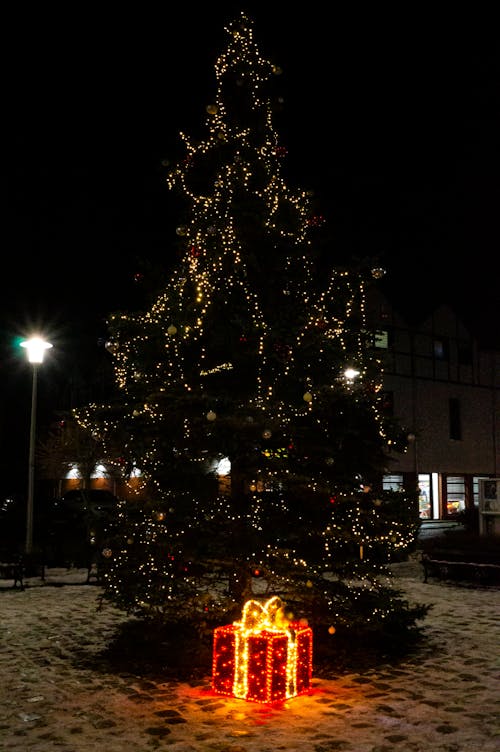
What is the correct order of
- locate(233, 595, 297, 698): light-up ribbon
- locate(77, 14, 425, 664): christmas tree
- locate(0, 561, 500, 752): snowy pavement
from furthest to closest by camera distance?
locate(77, 14, 425, 664): christmas tree → locate(233, 595, 297, 698): light-up ribbon → locate(0, 561, 500, 752): snowy pavement

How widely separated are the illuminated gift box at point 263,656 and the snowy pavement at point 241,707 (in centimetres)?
16

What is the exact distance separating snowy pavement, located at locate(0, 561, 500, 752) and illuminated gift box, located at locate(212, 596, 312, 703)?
16 cm

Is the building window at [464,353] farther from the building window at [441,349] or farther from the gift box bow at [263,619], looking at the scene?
the gift box bow at [263,619]

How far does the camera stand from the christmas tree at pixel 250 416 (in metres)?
9.15

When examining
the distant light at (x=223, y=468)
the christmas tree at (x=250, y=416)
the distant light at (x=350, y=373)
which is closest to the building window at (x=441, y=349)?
the distant light at (x=223, y=468)

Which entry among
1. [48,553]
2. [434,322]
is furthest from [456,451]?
[48,553]

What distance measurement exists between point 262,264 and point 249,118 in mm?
2185

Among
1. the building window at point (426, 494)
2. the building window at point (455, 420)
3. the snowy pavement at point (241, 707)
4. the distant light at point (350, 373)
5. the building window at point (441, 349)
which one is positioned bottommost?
the snowy pavement at point (241, 707)

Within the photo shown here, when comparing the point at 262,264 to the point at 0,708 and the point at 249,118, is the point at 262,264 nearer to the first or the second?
the point at 249,118

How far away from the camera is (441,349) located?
36.9 metres

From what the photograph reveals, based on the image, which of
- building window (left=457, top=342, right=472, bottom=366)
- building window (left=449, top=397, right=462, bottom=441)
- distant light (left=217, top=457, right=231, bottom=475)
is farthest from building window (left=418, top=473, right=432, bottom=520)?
distant light (left=217, top=457, right=231, bottom=475)

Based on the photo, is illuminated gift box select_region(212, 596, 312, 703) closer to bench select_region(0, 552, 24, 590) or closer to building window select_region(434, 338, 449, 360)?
bench select_region(0, 552, 24, 590)

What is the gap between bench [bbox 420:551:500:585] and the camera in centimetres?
1762

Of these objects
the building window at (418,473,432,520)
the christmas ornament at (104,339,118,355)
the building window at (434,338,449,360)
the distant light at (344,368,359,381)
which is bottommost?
the building window at (418,473,432,520)
